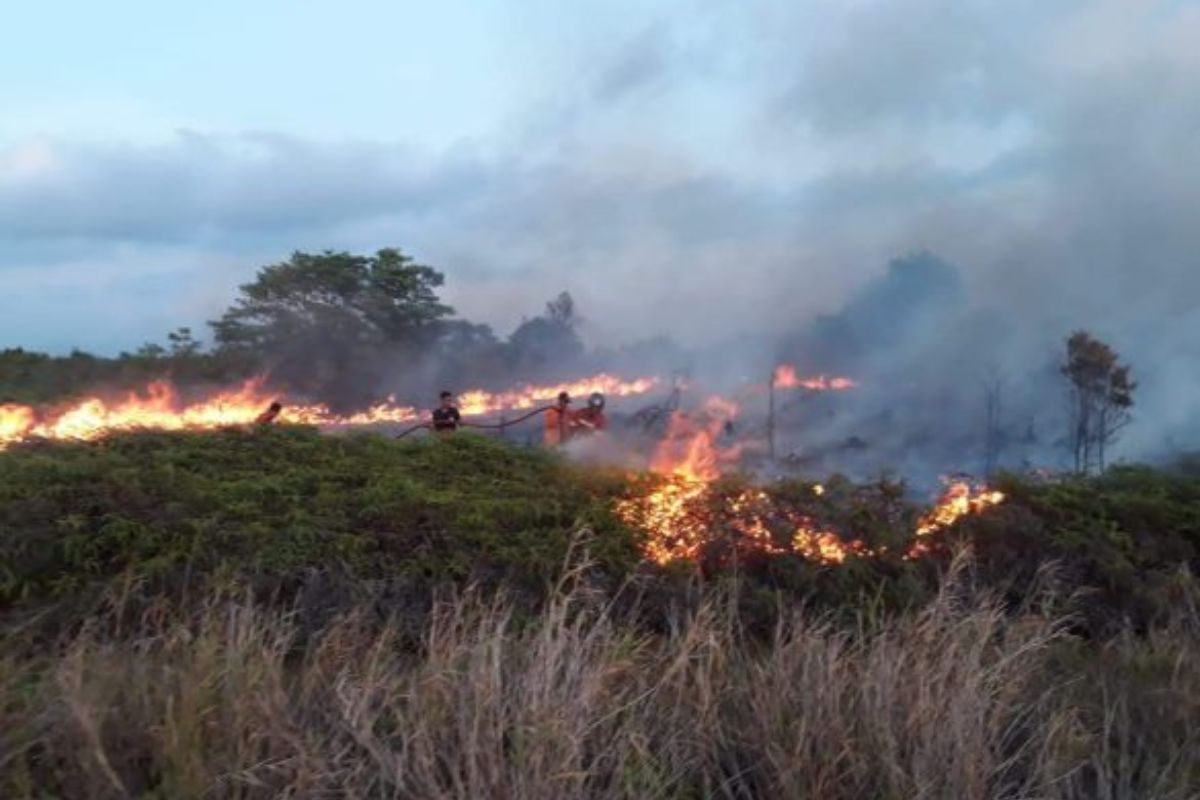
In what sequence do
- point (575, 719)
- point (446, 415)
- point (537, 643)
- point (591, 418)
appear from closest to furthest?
point (575, 719), point (537, 643), point (591, 418), point (446, 415)

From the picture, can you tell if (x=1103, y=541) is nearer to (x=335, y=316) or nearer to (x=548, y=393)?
(x=548, y=393)

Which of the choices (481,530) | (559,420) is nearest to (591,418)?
(559,420)

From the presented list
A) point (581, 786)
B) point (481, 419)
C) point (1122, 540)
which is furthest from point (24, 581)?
point (481, 419)

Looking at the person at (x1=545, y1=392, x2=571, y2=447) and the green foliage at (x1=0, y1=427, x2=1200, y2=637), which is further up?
the person at (x1=545, y1=392, x2=571, y2=447)

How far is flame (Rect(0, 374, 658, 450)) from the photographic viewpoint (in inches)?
376

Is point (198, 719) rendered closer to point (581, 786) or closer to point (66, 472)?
point (581, 786)

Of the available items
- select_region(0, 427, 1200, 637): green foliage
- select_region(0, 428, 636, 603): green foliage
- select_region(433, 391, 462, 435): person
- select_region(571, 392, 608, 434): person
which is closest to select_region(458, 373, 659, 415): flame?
select_region(433, 391, 462, 435): person

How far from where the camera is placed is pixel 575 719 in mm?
4215

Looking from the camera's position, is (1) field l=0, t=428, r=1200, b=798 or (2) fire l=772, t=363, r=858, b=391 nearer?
(1) field l=0, t=428, r=1200, b=798

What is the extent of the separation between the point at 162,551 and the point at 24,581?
0.68 m

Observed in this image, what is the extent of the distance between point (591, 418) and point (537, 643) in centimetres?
909

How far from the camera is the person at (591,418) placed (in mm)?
13434

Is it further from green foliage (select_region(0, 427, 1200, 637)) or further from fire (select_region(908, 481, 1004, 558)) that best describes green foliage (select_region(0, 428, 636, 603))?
fire (select_region(908, 481, 1004, 558))

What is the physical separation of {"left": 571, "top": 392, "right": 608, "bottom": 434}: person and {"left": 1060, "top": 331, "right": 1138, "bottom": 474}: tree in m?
8.70
